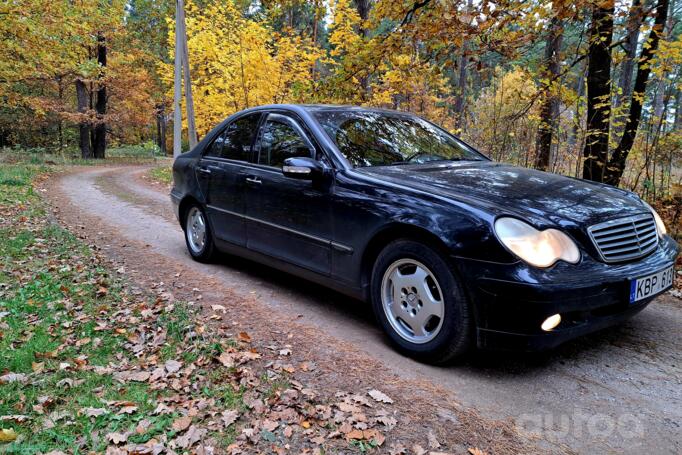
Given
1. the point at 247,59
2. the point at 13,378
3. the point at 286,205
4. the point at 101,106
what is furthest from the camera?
the point at 101,106

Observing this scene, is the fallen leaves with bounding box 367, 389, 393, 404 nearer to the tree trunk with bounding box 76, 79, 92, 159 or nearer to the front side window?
the front side window

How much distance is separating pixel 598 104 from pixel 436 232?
532cm

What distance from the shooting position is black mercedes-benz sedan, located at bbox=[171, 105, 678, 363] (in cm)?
274

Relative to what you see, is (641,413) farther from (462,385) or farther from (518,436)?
(462,385)

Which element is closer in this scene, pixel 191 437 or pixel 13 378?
pixel 191 437

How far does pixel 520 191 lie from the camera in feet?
10.6

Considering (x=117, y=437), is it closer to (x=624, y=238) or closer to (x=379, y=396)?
(x=379, y=396)

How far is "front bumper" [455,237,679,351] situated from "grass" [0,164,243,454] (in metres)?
1.54

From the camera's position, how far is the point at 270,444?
2.30 meters

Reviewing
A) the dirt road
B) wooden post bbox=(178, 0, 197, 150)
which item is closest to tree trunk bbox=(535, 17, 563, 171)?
the dirt road

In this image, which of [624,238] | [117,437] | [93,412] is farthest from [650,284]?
[93,412]

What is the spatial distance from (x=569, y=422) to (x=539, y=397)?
0.82 ft

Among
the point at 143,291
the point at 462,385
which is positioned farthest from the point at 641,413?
the point at 143,291

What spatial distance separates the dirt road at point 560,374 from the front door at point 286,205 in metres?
0.50
